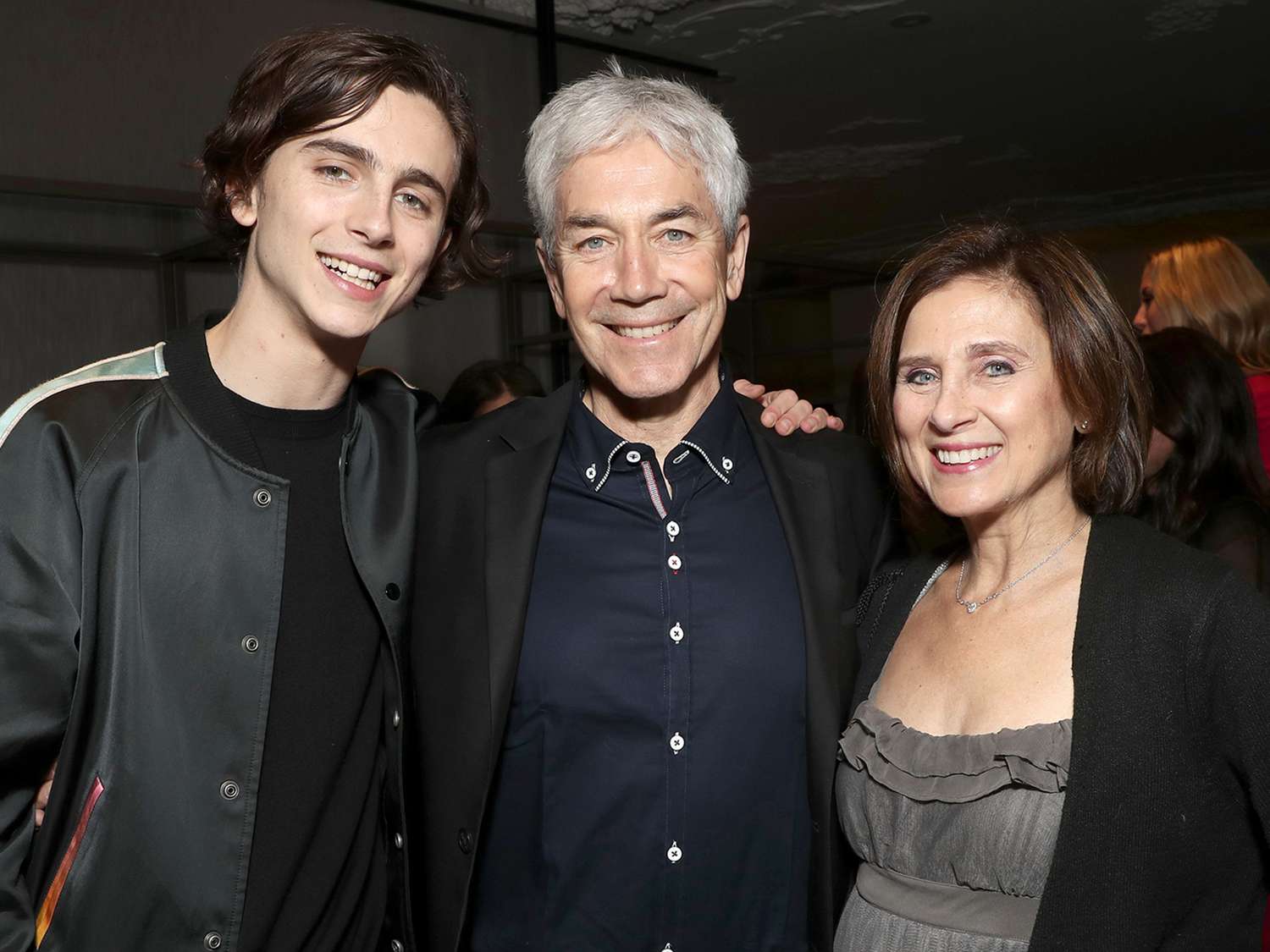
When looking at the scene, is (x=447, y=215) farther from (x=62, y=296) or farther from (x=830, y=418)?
(x=62, y=296)

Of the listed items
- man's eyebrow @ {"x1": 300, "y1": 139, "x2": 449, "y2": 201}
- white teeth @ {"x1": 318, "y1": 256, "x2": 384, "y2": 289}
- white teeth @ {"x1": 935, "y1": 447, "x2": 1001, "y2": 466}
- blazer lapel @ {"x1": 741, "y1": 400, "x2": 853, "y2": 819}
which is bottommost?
blazer lapel @ {"x1": 741, "y1": 400, "x2": 853, "y2": 819}

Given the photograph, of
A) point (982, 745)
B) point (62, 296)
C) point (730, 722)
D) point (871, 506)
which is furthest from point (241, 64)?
point (982, 745)

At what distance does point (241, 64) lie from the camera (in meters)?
3.42

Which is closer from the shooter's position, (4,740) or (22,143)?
(4,740)

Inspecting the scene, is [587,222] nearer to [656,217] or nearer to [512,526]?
[656,217]

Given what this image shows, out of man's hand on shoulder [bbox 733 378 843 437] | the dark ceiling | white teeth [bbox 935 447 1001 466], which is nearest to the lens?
white teeth [bbox 935 447 1001 466]

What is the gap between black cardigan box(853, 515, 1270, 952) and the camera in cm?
138

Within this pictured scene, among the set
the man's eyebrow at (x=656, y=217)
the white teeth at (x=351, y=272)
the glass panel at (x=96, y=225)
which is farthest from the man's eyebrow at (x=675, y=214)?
the glass panel at (x=96, y=225)

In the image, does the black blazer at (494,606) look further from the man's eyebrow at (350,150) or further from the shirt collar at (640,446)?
the man's eyebrow at (350,150)

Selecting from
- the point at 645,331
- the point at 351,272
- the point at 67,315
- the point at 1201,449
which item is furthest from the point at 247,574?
the point at 1201,449

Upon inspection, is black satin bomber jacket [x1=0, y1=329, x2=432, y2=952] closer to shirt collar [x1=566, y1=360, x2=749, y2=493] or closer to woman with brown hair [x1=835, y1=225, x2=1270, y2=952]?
shirt collar [x1=566, y1=360, x2=749, y2=493]

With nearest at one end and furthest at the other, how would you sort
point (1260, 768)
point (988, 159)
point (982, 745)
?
point (1260, 768) < point (982, 745) < point (988, 159)

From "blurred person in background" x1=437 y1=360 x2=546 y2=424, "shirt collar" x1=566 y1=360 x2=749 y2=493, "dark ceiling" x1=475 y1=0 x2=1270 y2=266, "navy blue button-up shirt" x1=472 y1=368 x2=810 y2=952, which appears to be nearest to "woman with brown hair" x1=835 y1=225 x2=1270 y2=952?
"navy blue button-up shirt" x1=472 y1=368 x2=810 y2=952

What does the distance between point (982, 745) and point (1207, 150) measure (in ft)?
7.25
